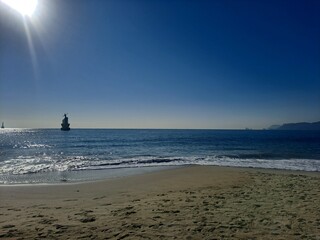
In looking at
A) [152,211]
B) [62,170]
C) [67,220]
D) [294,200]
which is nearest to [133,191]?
[152,211]

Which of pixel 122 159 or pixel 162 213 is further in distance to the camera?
pixel 122 159

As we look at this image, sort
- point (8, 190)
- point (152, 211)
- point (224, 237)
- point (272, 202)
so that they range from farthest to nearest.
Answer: point (8, 190) < point (272, 202) < point (152, 211) < point (224, 237)

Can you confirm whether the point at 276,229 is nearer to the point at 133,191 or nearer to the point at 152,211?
the point at 152,211

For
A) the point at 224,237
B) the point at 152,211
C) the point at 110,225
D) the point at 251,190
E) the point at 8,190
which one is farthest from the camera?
the point at 8,190

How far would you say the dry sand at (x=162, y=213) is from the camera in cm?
588

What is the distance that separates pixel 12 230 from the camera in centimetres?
612

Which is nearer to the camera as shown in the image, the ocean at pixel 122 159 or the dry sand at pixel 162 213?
the dry sand at pixel 162 213

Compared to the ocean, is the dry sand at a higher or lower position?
higher

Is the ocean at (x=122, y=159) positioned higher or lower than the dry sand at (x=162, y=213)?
lower

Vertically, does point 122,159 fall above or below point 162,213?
below

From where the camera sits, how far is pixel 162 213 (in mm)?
7387

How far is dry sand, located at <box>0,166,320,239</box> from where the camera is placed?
5879 millimetres

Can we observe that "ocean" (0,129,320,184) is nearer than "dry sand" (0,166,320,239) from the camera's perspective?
No

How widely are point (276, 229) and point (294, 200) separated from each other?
352 cm
